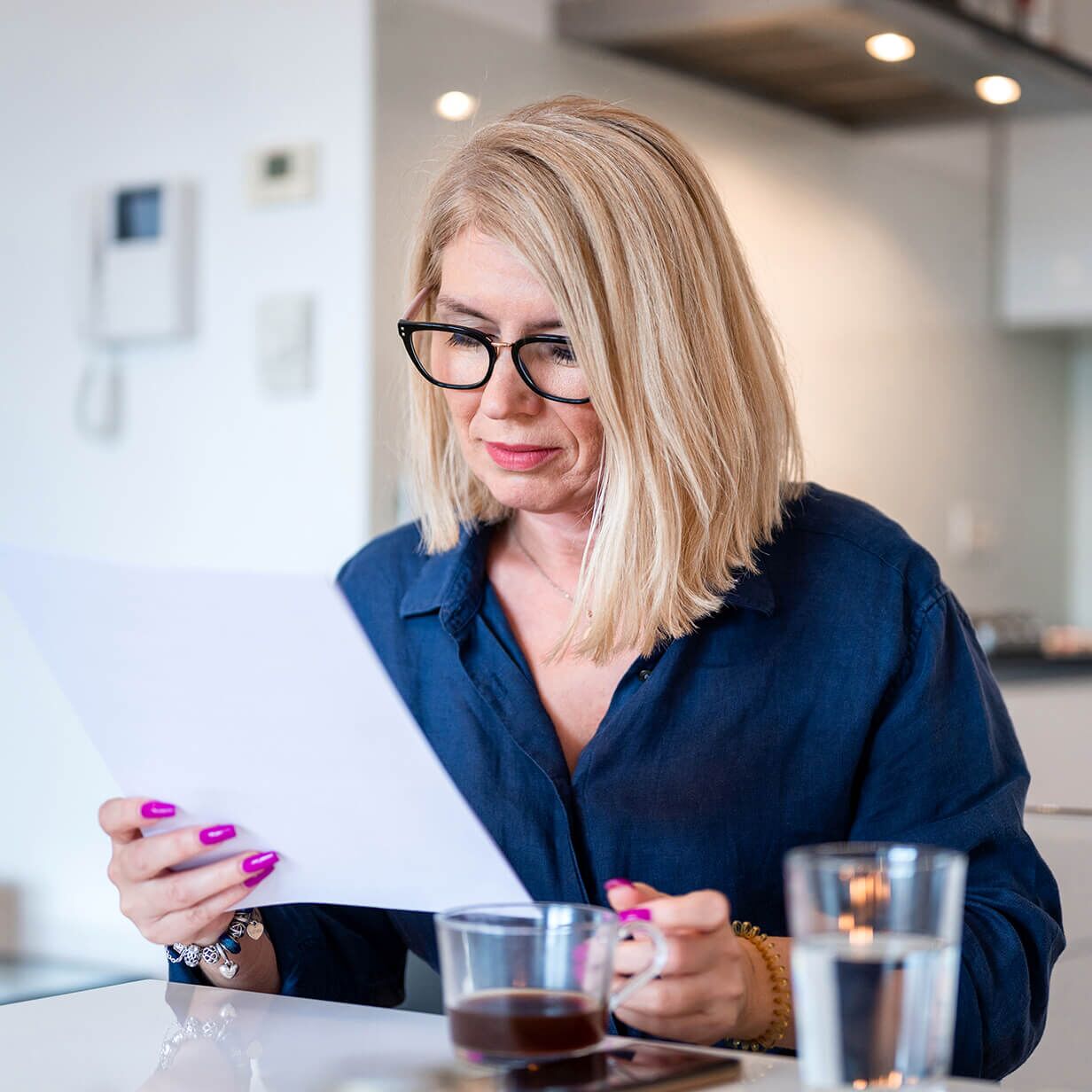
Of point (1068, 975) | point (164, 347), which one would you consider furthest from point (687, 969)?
point (164, 347)

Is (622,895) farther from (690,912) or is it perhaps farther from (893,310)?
(893,310)

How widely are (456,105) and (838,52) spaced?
0.80 metres

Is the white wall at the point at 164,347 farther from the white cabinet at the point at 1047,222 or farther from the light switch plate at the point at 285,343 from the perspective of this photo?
the white cabinet at the point at 1047,222

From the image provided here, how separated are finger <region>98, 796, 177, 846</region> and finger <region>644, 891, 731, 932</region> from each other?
35 centimetres

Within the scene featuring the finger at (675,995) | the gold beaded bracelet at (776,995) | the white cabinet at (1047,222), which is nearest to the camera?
the finger at (675,995)

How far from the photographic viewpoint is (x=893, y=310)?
3773mm

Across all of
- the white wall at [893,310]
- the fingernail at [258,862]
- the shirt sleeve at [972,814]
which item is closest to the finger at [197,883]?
the fingernail at [258,862]

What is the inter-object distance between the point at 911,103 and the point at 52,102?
1745 mm

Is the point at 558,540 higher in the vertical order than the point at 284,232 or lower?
lower

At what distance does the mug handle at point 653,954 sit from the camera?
77 cm

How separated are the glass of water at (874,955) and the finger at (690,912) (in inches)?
6.3

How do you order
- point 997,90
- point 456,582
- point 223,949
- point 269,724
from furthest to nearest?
1. point 997,90
2. point 456,582
3. point 223,949
4. point 269,724

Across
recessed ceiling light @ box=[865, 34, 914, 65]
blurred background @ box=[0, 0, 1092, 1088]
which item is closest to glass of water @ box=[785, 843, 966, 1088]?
blurred background @ box=[0, 0, 1092, 1088]

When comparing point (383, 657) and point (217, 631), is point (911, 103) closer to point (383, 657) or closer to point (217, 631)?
point (383, 657)
